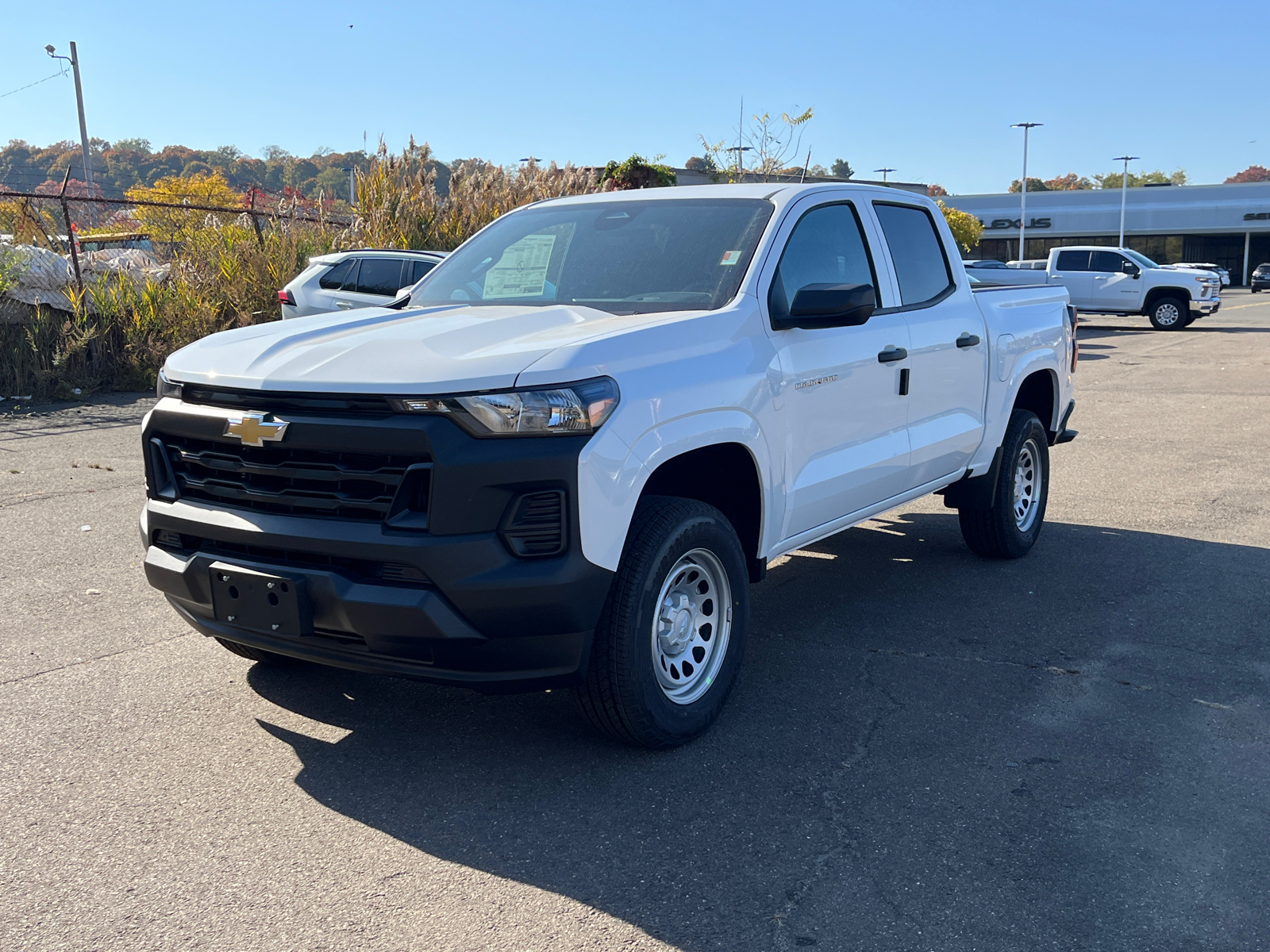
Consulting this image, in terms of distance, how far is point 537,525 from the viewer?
3.43m

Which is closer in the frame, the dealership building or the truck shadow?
the truck shadow

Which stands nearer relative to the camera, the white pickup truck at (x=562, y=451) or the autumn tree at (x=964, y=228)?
the white pickup truck at (x=562, y=451)

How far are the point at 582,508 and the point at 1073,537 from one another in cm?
480

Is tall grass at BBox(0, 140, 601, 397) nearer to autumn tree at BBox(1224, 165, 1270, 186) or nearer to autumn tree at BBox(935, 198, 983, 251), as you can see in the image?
autumn tree at BBox(935, 198, 983, 251)

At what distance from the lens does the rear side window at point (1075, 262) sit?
98.2 feet

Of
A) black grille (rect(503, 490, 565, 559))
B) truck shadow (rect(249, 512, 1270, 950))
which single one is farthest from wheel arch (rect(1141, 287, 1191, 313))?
black grille (rect(503, 490, 565, 559))

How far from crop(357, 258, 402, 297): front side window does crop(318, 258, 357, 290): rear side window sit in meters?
0.10

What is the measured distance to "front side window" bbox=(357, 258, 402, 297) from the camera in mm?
13938

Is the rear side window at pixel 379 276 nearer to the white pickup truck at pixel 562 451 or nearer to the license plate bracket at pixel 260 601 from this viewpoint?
the white pickup truck at pixel 562 451

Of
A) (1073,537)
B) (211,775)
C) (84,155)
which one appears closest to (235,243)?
(1073,537)

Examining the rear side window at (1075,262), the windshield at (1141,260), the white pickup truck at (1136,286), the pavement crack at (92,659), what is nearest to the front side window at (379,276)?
the pavement crack at (92,659)

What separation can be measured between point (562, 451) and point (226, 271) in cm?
1362

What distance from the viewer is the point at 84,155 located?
4281 cm

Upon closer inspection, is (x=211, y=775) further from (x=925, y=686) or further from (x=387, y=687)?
(x=925, y=686)
